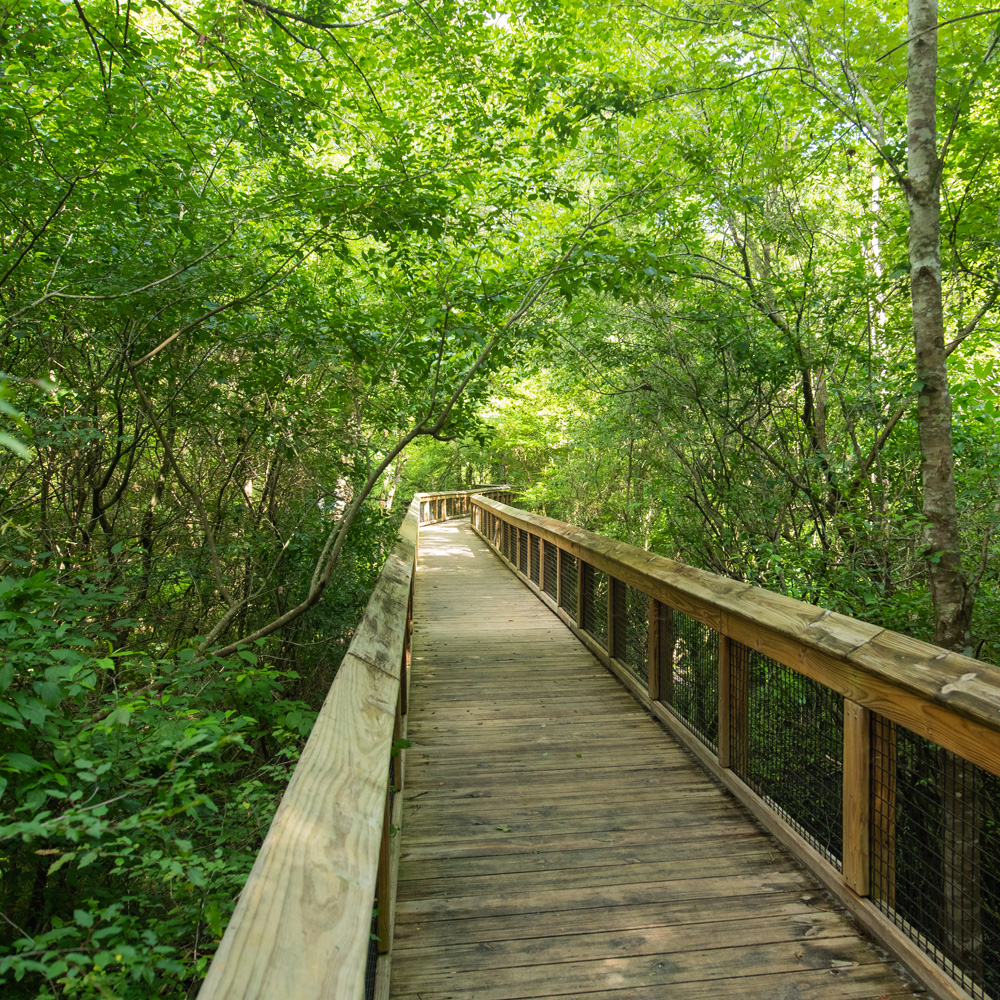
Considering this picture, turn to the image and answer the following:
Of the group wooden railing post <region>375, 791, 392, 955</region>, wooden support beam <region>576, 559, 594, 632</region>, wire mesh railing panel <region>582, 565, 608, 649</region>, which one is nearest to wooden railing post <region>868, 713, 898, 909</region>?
wooden railing post <region>375, 791, 392, 955</region>

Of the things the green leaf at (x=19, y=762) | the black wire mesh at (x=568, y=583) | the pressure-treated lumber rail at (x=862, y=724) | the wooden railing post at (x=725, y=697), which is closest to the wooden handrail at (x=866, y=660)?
the pressure-treated lumber rail at (x=862, y=724)

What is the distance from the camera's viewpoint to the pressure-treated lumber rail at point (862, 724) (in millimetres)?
1931

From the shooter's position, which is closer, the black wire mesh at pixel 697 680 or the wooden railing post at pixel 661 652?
the black wire mesh at pixel 697 680

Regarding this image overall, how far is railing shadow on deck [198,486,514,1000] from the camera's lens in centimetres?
91

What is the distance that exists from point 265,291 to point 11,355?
79.1 inches

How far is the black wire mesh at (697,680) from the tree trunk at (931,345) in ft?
3.62

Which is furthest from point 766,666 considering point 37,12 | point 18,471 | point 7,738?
point 37,12

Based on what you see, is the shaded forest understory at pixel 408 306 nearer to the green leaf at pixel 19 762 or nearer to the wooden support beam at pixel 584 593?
the green leaf at pixel 19 762

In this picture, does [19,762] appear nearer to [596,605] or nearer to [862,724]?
[862,724]

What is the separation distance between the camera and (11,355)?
4.91 m

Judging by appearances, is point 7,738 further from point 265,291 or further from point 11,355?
point 11,355

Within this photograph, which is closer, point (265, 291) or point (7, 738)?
point (7, 738)

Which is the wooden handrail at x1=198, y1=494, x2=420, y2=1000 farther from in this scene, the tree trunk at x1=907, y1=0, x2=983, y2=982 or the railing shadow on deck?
the tree trunk at x1=907, y1=0, x2=983, y2=982

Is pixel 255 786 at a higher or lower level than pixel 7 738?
lower
